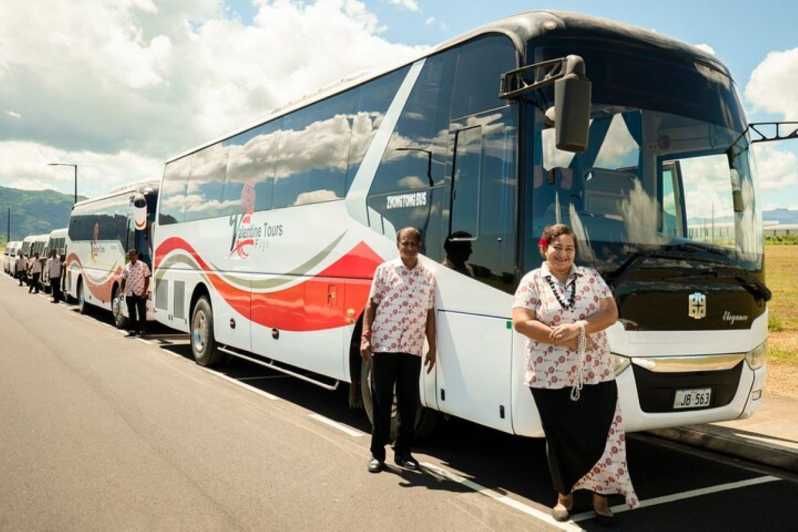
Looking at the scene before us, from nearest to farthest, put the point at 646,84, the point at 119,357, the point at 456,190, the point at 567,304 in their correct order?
1. the point at 567,304
2. the point at 646,84
3. the point at 456,190
4. the point at 119,357

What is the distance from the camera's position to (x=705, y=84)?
18.3ft

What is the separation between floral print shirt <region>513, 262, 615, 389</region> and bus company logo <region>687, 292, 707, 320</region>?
2.82 feet

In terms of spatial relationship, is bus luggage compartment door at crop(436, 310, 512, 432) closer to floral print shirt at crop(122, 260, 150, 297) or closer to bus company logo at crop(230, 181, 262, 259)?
bus company logo at crop(230, 181, 262, 259)

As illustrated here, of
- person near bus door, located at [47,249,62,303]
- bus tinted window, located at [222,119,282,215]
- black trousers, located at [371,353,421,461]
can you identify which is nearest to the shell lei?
black trousers, located at [371,353,421,461]

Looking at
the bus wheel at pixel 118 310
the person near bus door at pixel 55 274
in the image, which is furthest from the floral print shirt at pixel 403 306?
the person near bus door at pixel 55 274

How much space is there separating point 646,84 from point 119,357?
10053mm

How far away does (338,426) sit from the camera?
7.36 meters

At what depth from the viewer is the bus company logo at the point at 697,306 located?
500cm

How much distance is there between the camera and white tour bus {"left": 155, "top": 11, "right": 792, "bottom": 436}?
4.89 m

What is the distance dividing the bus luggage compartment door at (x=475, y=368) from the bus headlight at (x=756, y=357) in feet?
6.38

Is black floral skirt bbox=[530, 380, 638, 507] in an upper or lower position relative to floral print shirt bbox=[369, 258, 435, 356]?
lower

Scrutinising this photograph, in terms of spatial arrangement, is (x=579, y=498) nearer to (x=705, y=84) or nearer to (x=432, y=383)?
(x=432, y=383)

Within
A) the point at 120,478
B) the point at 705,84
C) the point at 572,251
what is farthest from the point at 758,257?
the point at 120,478

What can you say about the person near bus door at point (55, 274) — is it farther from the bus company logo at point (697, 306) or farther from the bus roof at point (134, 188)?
the bus company logo at point (697, 306)
